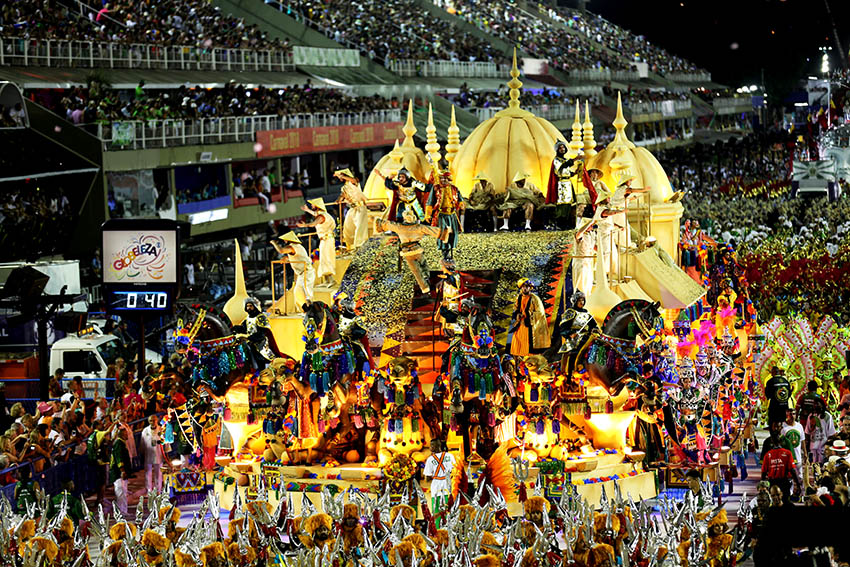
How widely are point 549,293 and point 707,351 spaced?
2.21 metres

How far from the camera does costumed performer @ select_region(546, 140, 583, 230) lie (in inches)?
933

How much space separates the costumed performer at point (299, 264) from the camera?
21.6 meters

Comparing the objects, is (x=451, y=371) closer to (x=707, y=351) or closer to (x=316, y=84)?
(x=707, y=351)

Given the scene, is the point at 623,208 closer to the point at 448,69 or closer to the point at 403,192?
the point at 403,192

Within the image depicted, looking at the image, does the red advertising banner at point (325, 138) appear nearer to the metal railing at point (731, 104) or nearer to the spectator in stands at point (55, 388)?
the spectator in stands at point (55, 388)

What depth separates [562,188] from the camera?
23.9 m

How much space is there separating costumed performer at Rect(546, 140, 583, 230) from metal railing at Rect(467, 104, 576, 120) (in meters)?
28.9

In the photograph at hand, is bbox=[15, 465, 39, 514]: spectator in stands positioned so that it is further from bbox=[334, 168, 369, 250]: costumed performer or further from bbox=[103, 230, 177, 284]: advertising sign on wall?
bbox=[334, 168, 369, 250]: costumed performer

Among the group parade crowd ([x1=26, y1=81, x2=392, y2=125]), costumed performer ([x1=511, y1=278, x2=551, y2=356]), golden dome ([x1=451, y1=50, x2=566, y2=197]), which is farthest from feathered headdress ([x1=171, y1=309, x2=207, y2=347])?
parade crowd ([x1=26, y1=81, x2=392, y2=125])

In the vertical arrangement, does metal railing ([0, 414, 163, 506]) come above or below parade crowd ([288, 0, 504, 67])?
below

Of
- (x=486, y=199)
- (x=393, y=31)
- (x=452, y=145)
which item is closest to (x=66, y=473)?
(x=486, y=199)

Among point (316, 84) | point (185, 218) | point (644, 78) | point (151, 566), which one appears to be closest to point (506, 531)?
point (151, 566)

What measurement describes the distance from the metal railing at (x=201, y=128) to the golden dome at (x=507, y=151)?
10057 mm

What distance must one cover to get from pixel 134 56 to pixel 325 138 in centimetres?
584
